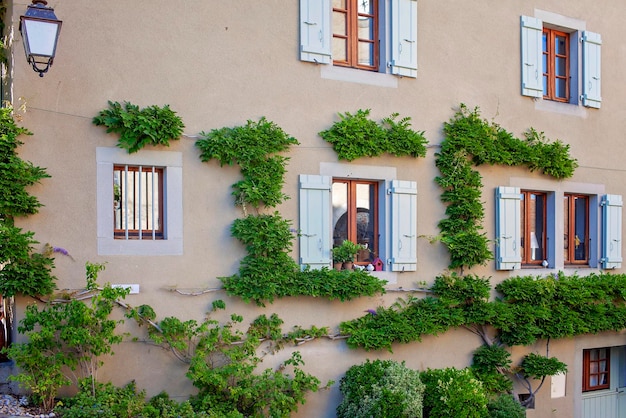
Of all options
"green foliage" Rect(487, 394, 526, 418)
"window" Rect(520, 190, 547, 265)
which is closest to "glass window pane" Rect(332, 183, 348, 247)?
"green foliage" Rect(487, 394, 526, 418)

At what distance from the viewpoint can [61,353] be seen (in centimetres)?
621

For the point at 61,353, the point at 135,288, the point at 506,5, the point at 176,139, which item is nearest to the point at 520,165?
the point at 506,5

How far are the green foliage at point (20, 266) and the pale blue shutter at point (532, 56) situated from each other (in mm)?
6724

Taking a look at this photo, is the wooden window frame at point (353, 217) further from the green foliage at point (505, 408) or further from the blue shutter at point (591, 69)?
the blue shutter at point (591, 69)

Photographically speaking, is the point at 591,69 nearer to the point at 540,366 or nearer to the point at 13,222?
the point at 540,366

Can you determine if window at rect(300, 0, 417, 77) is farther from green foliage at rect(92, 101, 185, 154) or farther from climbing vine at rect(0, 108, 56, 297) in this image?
climbing vine at rect(0, 108, 56, 297)

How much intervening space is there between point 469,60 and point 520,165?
5.42 feet

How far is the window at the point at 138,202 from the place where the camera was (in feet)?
23.0

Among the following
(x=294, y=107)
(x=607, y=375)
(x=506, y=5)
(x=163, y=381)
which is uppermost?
(x=506, y=5)

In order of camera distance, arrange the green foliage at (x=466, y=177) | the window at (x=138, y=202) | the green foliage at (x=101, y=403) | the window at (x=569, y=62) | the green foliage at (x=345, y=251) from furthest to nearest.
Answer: the window at (x=569, y=62) → the green foliage at (x=466, y=177) → the green foliage at (x=345, y=251) → the window at (x=138, y=202) → the green foliage at (x=101, y=403)

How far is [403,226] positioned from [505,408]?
99.4 inches

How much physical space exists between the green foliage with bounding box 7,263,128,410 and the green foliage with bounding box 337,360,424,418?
2.70 meters

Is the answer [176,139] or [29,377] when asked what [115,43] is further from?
[29,377]

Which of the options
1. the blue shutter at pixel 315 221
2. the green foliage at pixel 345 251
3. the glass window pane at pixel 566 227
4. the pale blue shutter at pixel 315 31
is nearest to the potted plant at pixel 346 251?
the green foliage at pixel 345 251
